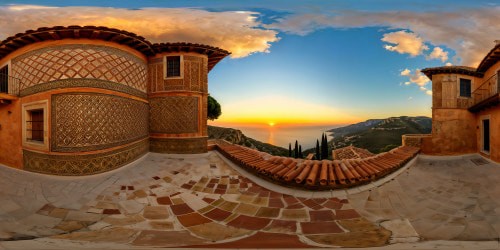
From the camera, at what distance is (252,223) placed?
4.62 m

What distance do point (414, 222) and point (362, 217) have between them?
950 mm

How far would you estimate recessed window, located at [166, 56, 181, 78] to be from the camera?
10.2 meters

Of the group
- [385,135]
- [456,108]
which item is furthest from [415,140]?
[385,135]

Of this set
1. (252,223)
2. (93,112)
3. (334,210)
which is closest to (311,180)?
(334,210)

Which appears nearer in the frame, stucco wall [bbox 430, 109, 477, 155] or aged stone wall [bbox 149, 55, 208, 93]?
aged stone wall [bbox 149, 55, 208, 93]

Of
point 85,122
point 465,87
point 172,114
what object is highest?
point 465,87

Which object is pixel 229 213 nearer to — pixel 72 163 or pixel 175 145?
pixel 72 163

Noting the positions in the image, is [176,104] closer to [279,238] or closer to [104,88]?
[104,88]

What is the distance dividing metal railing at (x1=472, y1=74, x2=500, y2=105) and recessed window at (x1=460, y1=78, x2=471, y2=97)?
297 millimetres

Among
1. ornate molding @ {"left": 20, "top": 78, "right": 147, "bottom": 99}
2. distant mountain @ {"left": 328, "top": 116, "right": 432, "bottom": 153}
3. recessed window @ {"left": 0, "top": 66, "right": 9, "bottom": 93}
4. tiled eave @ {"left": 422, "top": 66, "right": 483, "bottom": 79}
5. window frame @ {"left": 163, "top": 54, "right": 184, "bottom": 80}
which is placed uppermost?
tiled eave @ {"left": 422, "top": 66, "right": 483, "bottom": 79}

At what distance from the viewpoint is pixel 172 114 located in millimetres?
10141

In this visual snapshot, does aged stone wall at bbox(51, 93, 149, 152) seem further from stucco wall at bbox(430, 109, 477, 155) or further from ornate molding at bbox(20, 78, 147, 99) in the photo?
stucco wall at bbox(430, 109, 477, 155)

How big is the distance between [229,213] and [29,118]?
7.77 meters

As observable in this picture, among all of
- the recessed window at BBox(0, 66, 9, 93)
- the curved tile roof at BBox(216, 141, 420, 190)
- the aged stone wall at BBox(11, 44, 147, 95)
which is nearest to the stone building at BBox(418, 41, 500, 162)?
the curved tile roof at BBox(216, 141, 420, 190)
